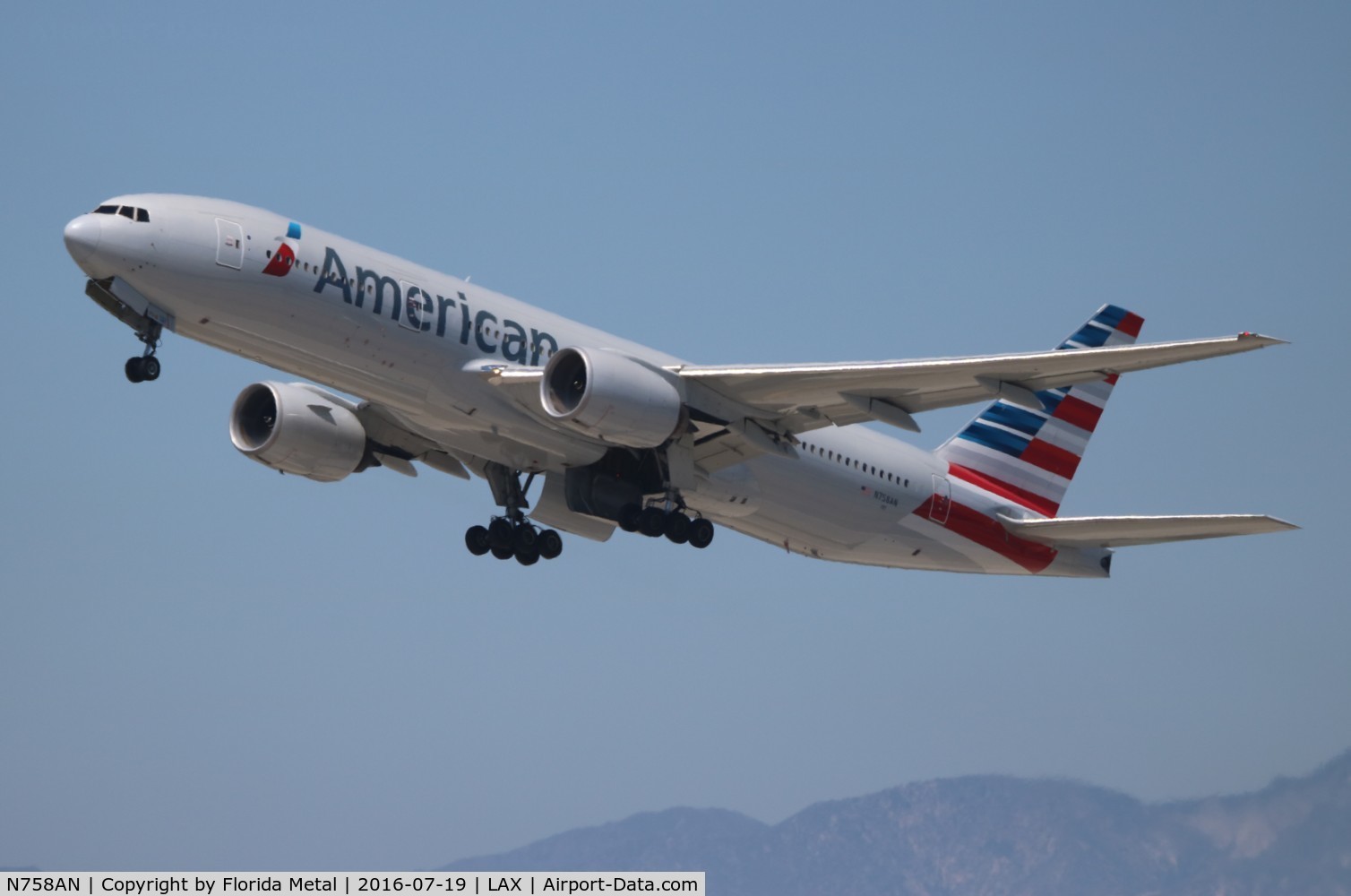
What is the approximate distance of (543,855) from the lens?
121 m

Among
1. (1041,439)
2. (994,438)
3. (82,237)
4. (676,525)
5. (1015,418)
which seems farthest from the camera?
(1041,439)

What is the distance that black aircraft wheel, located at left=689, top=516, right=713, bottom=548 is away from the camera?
110 feet

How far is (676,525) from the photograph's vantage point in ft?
110

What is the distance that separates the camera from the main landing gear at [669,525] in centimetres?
3341

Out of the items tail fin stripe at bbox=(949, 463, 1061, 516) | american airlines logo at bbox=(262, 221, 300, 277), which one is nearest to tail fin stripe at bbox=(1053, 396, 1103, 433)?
tail fin stripe at bbox=(949, 463, 1061, 516)

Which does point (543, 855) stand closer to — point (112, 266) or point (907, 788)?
point (907, 788)

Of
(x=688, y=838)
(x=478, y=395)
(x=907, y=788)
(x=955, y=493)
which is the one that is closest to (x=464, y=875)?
(x=478, y=395)

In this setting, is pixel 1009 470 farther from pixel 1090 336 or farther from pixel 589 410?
pixel 589 410

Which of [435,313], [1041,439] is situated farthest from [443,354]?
[1041,439]

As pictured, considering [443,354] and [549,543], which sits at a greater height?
[443,354]

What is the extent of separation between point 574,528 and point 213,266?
11043 millimetres

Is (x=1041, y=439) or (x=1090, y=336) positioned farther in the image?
(x=1090, y=336)
